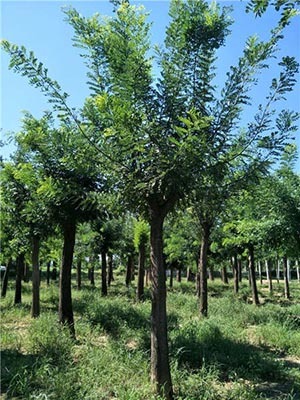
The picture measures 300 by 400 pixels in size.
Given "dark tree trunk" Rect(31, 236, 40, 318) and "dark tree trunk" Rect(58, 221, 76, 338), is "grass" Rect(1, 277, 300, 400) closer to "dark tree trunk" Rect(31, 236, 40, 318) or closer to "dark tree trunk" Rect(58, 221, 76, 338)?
"dark tree trunk" Rect(58, 221, 76, 338)

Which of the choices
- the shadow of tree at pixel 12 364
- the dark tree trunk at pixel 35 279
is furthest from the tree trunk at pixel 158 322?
the dark tree trunk at pixel 35 279

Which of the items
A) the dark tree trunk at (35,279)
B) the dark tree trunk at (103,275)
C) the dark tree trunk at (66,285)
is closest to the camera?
the dark tree trunk at (66,285)

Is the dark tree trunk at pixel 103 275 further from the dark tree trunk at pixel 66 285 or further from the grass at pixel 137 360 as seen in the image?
the dark tree trunk at pixel 66 285

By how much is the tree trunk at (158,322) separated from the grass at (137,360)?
0.23 m

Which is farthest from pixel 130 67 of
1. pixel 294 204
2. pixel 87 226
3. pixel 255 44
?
pixel 87 226

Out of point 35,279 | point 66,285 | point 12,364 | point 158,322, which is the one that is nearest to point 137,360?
point 158,322

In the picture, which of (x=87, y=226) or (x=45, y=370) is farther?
(x=87, y=226)

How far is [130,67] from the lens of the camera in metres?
4.96

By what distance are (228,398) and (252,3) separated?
17.5 ft

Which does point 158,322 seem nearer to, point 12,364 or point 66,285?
point 12,364

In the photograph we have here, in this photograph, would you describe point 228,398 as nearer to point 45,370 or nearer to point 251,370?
point 251,370

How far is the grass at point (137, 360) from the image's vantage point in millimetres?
5742

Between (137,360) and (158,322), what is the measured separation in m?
1.60

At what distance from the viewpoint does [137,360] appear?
691 centimetres
